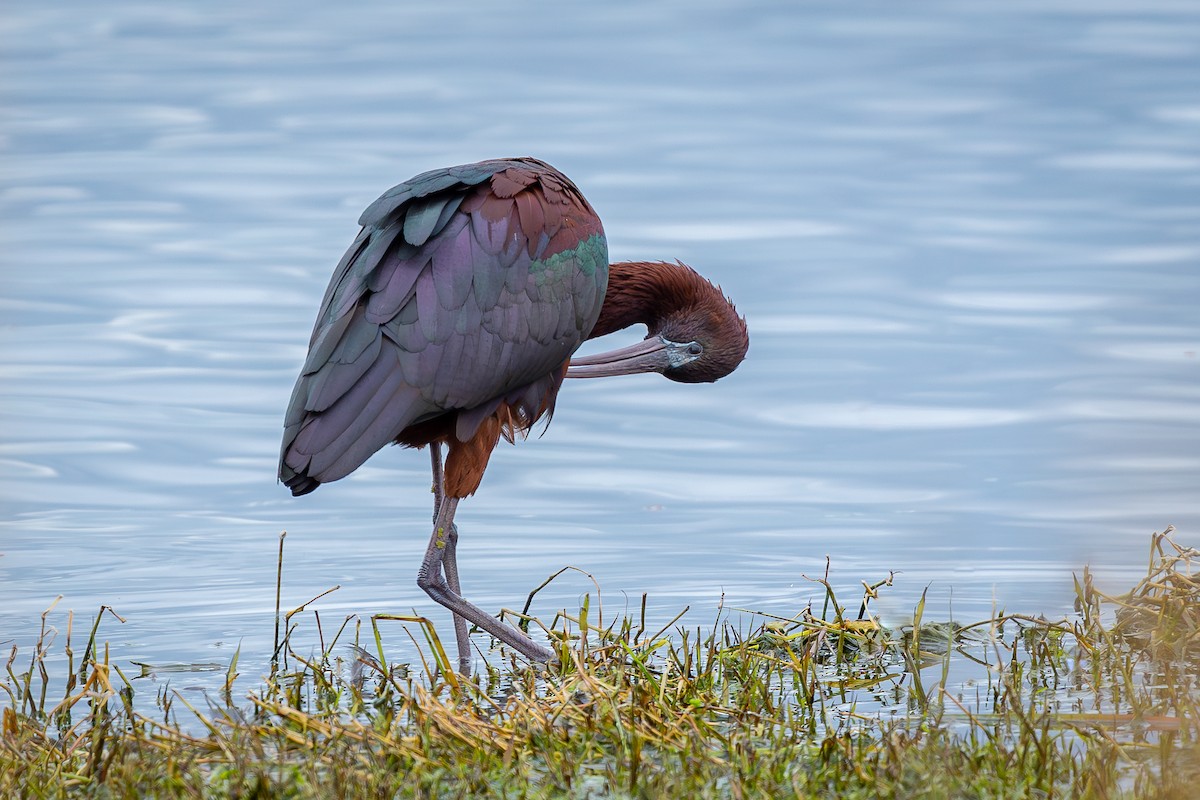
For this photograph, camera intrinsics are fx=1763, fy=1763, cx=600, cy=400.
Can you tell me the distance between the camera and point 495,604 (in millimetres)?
7102

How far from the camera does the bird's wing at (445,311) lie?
582cm

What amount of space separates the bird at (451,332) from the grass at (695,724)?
655mm

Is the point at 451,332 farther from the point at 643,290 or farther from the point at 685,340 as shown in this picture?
the point at 685,340

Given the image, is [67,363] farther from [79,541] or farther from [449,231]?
[449,231]

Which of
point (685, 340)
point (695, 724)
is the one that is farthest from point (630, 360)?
point (695, 724)

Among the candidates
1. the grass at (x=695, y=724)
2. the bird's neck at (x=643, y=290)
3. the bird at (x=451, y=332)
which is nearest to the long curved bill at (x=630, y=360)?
the bird's neck at (x=643, y=290)

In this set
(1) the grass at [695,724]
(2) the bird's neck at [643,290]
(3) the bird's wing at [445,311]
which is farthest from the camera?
(2) the bird's neck at [643,290]

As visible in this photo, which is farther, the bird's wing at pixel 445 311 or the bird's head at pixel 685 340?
the bird's head at pixel 685 340

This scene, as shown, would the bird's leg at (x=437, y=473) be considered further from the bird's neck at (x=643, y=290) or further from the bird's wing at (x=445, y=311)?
the bird's neck at (x=643, y=290)

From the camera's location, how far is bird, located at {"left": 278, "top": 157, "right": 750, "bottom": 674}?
5.83 metres

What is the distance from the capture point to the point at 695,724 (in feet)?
15.1

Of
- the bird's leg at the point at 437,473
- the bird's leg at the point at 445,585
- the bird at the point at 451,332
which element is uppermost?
the bird at the point at 451,332

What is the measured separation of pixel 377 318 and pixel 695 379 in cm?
221

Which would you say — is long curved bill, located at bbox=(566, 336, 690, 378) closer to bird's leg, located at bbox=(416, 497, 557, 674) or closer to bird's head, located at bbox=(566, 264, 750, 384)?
bird's head, located at bbox=(566, 264, 750, 384)
